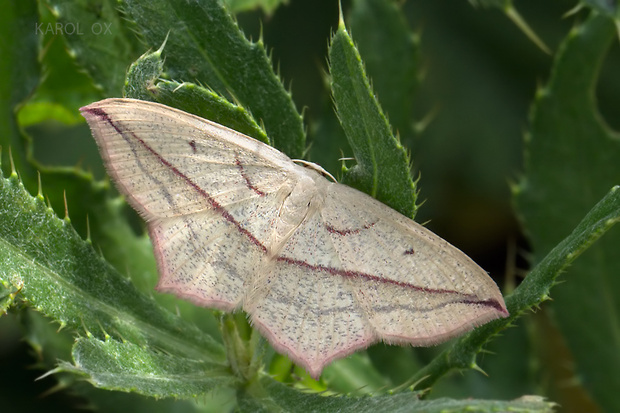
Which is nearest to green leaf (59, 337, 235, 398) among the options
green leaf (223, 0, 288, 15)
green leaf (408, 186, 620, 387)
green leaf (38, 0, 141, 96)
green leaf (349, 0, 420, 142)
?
green leaf (408, 186, 620, 387)

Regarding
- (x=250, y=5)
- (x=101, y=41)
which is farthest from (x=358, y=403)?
(x=250, y=5)

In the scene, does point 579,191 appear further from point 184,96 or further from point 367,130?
point 184,96

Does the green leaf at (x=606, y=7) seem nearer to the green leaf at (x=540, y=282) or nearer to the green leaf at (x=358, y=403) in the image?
the green leaf at (x=540, y=282)

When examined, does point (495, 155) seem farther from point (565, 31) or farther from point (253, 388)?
point (253, 388)

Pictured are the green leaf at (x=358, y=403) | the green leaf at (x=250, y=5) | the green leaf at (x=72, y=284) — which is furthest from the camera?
the green leaf at (x=250, y=5)

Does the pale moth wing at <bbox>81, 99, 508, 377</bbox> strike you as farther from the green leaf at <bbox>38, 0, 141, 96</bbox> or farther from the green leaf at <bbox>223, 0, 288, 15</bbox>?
the green leaf at <bbox>223, 0, 288, 15</bbox>

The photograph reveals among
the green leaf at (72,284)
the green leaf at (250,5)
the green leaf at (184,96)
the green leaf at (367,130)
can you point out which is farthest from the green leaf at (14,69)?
the green leaf at (367,130)
